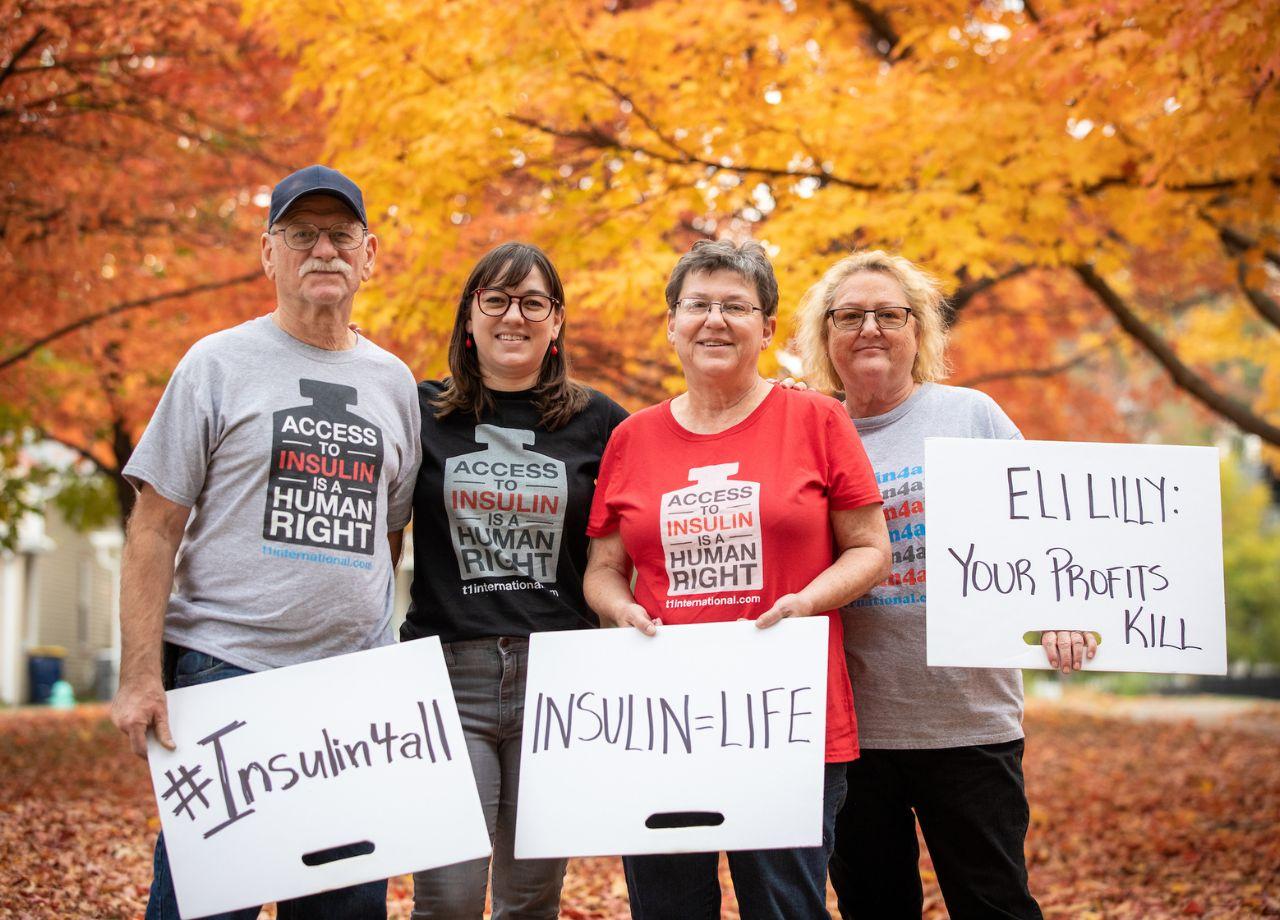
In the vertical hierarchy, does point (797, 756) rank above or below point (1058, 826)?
above

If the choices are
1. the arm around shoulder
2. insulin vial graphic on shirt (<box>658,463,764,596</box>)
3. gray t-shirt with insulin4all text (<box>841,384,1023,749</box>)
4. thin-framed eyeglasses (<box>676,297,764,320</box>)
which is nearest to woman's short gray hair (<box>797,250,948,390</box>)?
gray t-shirt with insulin4all text (<box>841,384,1023,749</box>)

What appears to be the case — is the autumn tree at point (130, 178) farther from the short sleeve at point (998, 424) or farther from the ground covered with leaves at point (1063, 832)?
the short sleeve at point (998, 424)

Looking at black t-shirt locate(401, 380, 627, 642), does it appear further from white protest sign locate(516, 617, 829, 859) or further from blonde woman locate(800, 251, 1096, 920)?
blonde woman locate(800, 251, 1096, 920)

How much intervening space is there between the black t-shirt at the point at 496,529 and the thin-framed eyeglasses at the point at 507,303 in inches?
11.8

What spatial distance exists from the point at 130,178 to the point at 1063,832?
26.0ft

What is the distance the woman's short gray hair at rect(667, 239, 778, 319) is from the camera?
3059 mm

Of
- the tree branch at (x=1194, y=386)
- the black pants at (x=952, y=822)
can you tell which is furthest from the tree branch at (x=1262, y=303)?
the black pants at (x=952, y=822)

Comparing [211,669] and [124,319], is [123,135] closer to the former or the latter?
[124,319]

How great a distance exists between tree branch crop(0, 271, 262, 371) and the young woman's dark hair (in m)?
5.93

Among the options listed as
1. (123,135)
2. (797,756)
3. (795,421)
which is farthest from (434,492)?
(123,135)

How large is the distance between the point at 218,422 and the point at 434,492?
2.00ft

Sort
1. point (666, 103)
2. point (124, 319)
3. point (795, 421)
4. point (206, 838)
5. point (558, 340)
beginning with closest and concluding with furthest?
1. point (206, 838)
2. point (795, 421)
3. point (558, 340)
4. point (666, 103)
5. point (124, 319)

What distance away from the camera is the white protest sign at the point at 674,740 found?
9.40 feet

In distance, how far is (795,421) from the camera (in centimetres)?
305
